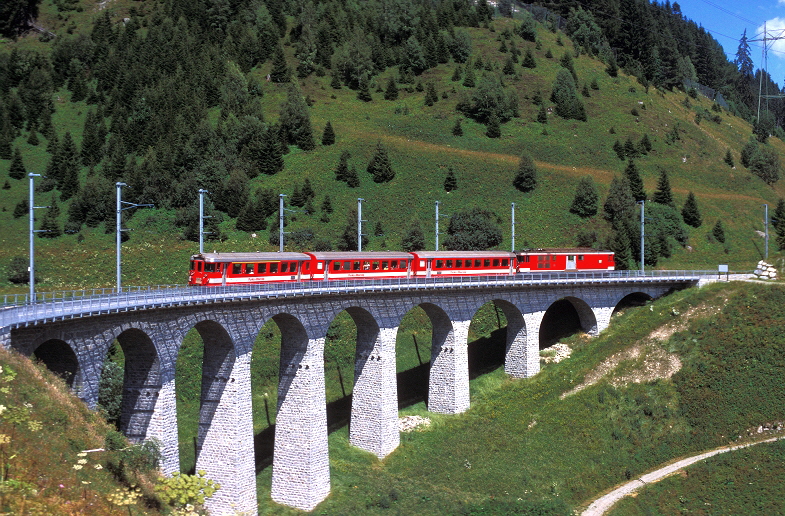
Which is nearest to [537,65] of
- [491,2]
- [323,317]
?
[491,2]

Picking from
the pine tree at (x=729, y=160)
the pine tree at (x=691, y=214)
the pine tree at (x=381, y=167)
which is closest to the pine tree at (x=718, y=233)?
the pine tree at (x=691, y=214)

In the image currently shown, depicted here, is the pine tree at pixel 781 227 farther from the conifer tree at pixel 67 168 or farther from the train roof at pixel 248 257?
the conifer tree at pixel 67 168

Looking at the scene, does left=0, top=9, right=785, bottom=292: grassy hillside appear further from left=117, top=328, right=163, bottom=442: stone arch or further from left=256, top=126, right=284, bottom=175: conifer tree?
left=117, top=328, right=163, bottom=442: stone arch

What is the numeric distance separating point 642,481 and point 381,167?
59.2 m

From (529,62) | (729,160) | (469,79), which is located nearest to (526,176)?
(469,79)

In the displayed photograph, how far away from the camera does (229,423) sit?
38.1 metres

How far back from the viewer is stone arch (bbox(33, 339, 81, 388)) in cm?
3047

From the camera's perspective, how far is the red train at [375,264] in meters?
41.9

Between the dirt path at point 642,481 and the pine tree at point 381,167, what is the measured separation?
189 feet

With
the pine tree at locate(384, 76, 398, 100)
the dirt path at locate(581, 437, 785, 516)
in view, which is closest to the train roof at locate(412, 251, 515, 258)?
the dirt path at locate(581, 437, 785, 516)

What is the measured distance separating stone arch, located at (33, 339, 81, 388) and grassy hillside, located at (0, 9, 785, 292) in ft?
129

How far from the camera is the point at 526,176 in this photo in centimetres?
9719

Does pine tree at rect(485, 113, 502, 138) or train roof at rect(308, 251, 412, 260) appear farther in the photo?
pine tree at rect(485, 113, 502, 138)

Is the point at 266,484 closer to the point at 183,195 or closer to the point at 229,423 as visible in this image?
the point at 229,423
